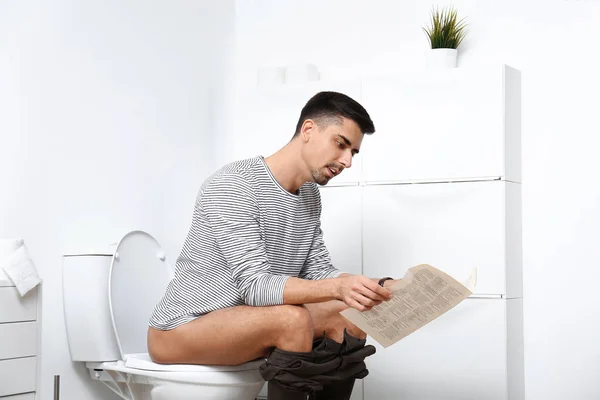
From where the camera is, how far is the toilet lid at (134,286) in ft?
7.89

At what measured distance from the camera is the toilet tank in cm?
236

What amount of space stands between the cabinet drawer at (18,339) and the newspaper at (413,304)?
88 centimetres

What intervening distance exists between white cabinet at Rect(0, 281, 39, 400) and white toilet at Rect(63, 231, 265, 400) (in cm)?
25

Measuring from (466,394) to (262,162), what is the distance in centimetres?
117

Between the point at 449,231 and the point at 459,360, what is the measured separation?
467mm

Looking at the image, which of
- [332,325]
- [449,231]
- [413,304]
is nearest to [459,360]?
[449,231]

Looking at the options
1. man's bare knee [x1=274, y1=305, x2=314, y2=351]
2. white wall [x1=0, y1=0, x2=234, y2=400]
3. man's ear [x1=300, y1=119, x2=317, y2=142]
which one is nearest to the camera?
man's bare knee [x1=274, y1=305, x2=314, y2=351]

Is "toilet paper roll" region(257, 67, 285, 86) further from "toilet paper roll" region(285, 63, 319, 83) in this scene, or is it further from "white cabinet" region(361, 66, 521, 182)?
"white cabinet" region(361, 66, 521, 182)

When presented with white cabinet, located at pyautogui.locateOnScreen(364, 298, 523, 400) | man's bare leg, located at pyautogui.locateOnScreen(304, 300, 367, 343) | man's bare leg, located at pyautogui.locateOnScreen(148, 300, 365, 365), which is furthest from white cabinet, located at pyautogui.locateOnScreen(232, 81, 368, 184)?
man's bare leg, located at pyautogui.locateOnScreen(148, 300, 365, 365)

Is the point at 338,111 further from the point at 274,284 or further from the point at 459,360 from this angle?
the point at 459,360

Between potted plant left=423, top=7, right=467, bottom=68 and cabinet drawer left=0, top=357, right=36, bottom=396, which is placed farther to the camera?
potted plant left=423, top=7, right=467, bottom=68

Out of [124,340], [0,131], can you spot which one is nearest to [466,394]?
[124,340]

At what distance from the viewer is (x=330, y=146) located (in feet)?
7.14

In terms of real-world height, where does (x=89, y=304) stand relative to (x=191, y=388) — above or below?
above
